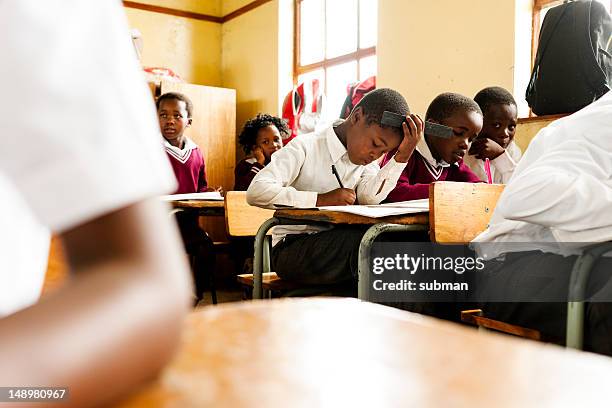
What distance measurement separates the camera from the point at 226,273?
5305 mm

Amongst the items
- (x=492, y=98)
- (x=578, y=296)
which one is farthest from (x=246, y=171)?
(x=578, y=296)

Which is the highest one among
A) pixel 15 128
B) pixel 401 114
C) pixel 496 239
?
pixel 401 114

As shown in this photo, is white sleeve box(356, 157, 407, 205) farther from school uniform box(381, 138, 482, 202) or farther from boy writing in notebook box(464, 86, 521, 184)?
boy writing in notebook box(464, 86, 521, 184)

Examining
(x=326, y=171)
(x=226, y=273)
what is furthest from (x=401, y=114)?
(x=226, y=273)

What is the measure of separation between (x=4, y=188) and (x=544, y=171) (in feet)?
4.49

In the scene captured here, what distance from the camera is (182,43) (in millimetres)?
6582

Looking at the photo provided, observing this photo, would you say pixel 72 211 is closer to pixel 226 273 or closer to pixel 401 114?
pixel 401 114

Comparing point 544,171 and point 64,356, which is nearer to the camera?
point 64,356

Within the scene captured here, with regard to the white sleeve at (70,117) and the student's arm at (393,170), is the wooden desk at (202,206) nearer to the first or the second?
the student's arm at (393,170)

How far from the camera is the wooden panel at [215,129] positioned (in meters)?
5.98

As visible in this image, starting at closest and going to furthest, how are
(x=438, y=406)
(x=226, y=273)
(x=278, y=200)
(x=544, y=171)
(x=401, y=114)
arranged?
(x=438, y=406), (x=544, y=171), (x=278, y=200), (x=401, y=114), (x=226, y=273)

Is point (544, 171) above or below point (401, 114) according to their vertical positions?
below

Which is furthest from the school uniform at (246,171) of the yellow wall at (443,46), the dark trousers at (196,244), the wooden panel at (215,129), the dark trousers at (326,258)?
the dark trousers at (326,258)

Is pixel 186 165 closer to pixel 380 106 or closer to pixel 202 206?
pixel 202 206
